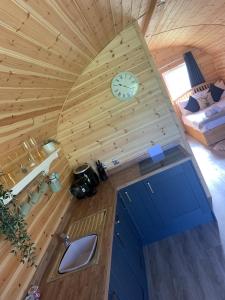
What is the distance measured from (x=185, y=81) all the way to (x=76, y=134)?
4.73m

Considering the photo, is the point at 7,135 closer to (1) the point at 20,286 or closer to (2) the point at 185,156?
(1) the point at 20,286

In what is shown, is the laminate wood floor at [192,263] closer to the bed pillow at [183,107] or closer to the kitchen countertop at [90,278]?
the kitchen countertop at [90,278]

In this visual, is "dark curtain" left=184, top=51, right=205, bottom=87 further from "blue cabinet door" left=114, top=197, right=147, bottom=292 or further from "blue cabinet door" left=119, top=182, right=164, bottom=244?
"blue cabinet door" left=114, top=197, right=147, bottom=292

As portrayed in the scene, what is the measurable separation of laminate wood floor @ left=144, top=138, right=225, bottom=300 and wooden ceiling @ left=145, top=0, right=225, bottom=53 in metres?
2.40

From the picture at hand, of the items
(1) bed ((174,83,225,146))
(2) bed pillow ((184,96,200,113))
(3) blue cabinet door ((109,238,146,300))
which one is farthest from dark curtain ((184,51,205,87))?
(3) blue cabinet door ((109,238,146,300))

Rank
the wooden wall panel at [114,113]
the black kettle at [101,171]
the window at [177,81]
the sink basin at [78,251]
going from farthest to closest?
the window at [177,81] → the black kettle at [101,171] → the wooden wall panel at [114,113] → the sink basin at [78,251]

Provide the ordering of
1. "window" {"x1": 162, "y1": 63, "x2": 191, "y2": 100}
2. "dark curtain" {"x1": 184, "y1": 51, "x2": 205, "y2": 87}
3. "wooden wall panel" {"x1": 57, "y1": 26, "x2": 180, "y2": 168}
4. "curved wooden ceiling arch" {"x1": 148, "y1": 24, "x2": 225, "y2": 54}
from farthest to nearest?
1. "window" {"x1": 162, "y1": 63, "x2": 191, "y2": 100}
2. "dark curtain" {"x1": 184, "y1": 51, "x2": 205, "y2": 87}
3. "curved wooden ceiling arch" {"x1": 148, "y1": 24, "x2": 225, "y2": 54}
4. "wooden wall panel" {"x1": 57, "y1": 26, "x2": 180, "y2": 168}

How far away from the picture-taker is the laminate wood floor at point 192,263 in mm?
2391

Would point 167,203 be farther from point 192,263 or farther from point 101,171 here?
point 101,171

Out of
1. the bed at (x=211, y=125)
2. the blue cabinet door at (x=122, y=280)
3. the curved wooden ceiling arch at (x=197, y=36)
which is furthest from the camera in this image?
the bed at (x=211, y=125)

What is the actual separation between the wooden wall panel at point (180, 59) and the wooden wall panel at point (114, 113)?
155 inches

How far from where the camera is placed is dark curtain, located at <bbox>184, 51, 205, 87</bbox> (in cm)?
675

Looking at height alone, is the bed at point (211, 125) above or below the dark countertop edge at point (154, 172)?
below

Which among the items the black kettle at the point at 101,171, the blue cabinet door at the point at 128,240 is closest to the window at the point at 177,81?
the black kettle at the point at 101,171
